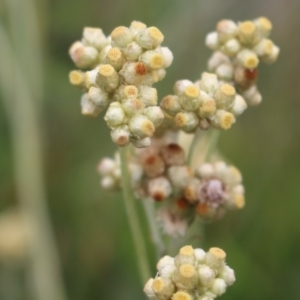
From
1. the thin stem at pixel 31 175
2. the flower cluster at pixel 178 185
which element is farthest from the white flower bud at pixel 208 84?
the thin stem at pixel 31 175

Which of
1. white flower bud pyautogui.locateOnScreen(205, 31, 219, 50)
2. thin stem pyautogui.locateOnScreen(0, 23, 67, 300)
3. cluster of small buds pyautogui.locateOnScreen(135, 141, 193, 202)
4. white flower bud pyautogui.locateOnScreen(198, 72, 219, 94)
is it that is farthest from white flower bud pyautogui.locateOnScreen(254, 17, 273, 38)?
thin stem pyautogui.locateOnScreen(0, 23, 67, 300)

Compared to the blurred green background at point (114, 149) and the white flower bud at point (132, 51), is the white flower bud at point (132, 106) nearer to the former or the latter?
the white flower bud at point (132, 51)

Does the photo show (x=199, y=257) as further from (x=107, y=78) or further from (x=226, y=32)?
(x=226, y=32)

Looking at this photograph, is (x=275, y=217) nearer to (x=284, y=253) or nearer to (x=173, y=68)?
(x=284, y=253)

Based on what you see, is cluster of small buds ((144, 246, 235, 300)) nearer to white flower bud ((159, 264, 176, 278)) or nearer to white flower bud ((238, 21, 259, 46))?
white flower bud ((159, 264, 176, 278))

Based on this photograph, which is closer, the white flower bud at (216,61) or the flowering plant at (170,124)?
the flowering plant at (170,124)

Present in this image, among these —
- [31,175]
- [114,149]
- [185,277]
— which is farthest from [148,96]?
[114,149]
